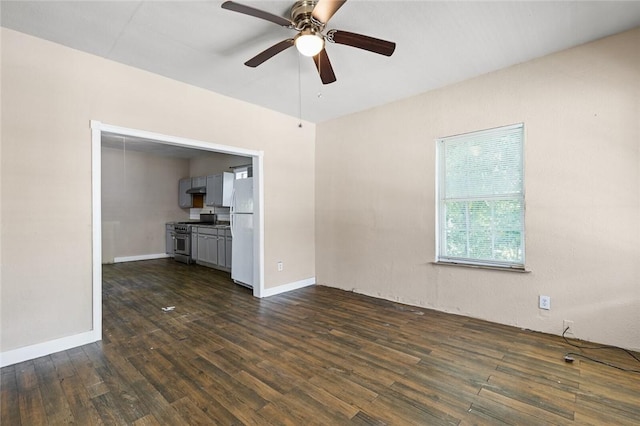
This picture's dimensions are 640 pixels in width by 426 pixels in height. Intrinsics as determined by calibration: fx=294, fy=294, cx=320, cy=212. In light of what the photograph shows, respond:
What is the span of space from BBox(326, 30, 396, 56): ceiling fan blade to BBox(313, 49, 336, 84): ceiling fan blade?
167 millimetres

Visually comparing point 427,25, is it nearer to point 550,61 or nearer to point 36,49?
point 550,61

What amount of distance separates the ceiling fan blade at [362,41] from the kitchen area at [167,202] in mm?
3883

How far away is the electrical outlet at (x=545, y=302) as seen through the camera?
9.18 feet

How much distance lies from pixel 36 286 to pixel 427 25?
3834 mm

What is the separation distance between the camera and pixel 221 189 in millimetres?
6543

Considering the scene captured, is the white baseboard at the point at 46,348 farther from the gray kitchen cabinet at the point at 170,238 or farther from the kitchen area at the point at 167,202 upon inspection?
the gray kitchen cabinet at the point at 170,238

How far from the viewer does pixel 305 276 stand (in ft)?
15.6

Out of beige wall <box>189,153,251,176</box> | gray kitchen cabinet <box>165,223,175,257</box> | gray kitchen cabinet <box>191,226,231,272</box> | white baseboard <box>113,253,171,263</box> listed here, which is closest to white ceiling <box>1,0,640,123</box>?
gray kitchen cabinet <box>191,226,231,272</box>

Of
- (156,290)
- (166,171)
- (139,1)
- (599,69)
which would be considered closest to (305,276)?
(156,290)

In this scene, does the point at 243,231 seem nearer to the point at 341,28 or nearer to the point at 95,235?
the point at 95,235

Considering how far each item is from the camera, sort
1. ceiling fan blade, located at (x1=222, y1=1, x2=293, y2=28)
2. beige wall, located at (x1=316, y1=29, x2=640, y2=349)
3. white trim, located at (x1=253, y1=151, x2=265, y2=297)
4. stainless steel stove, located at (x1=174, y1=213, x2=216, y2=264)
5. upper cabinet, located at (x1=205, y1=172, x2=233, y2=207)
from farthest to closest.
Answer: stainless steel stove, located at (x1=174, y1=213, x2=216, y2=264) → upper cabinet, located at (x1=205, y1=172, x2=233, y2=207) → white trim, located at (x1=253, y1=151, x2=265, y2=297) → beige wall, located at (x1=316, y1=29, x2=640, y2=349) → ceiling fan blade, located at (x1=222, y1=1, x2=293, y2=28)

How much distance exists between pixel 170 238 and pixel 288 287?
444cm

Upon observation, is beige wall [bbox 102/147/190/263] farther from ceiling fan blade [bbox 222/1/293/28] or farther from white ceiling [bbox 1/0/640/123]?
ceiling fan blade [bbox 222/1/293/28]

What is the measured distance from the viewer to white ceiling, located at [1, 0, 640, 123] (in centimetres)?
211
